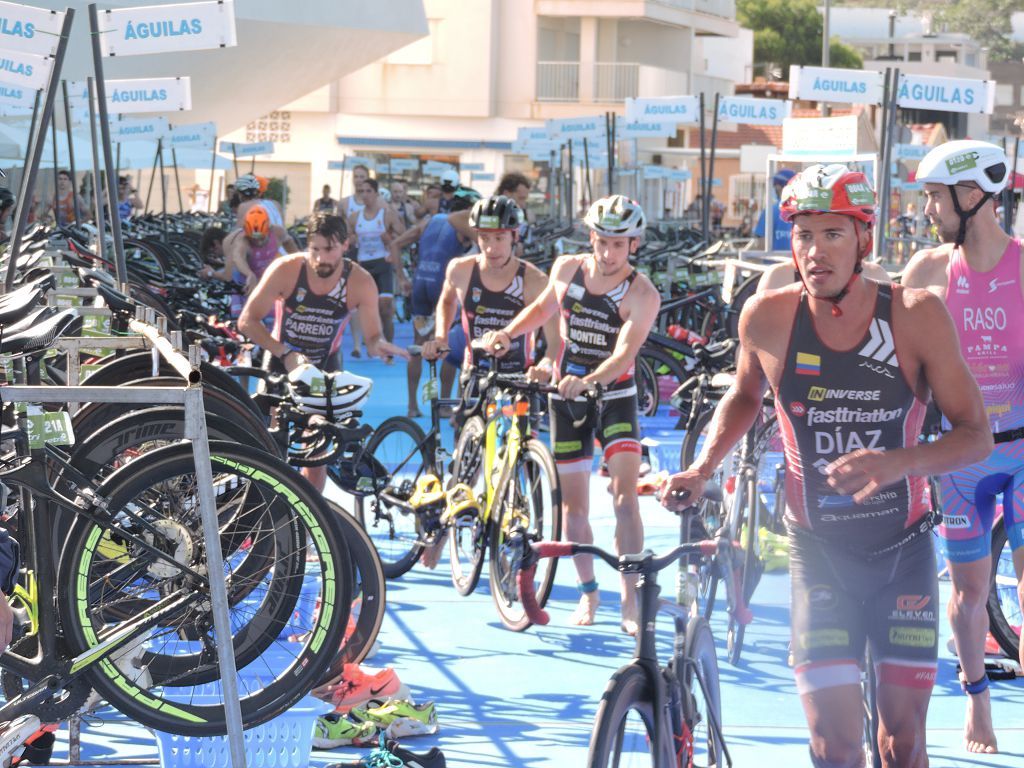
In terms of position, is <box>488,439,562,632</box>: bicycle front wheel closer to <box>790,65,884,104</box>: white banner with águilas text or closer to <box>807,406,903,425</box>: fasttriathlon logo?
<box>807,406,903,425</box>: fasttriathlon logo

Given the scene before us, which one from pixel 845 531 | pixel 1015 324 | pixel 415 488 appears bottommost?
pixel 415 488

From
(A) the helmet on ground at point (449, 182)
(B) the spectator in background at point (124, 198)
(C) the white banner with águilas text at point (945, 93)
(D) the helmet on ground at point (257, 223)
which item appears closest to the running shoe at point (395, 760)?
(C) the white banner with águilas text at point (945, 93)

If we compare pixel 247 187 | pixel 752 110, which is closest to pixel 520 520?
pixel 247 187

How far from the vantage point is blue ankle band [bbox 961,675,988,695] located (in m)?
5.41

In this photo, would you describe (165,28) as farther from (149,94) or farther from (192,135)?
(192,135)

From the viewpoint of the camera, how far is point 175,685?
13.8ft

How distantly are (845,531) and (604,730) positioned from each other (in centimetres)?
94

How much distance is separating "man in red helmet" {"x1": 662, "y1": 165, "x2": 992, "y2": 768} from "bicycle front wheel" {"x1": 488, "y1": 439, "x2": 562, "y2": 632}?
3.05 metres

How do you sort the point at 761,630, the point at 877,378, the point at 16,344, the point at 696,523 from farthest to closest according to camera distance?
the point at 761,630 < the point at 696,523 < the point at 877,378 < the point at 16,344

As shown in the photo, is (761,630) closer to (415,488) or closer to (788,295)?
(415,488)

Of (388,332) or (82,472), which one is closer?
(82,472)

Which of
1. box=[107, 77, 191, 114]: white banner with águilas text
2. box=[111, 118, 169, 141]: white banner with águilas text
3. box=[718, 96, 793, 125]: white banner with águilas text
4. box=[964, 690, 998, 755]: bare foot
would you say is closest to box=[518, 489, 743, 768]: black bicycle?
box=[964, 690, 998, 755]: bare foot

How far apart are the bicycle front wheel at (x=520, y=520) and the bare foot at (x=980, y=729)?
2.06 meters

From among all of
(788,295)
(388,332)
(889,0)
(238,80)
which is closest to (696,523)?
(788,295)
